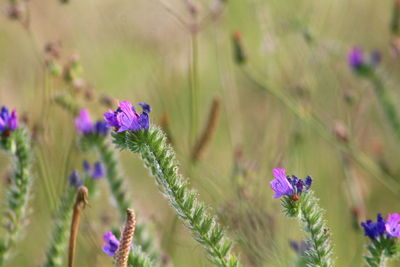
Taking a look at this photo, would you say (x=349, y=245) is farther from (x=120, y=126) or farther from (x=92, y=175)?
(x=120, y=126)

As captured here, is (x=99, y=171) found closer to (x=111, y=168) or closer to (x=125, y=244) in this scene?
(x=111, y=168)

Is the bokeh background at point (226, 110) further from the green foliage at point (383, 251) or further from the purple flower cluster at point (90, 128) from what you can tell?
the green foliage at point (383, 251)

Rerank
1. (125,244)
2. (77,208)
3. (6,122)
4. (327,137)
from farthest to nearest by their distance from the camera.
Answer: (327,137), (6,122), (77,208), (125,244)

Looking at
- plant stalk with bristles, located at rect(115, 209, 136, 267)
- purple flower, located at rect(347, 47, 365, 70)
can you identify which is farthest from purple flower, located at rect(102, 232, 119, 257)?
purple flower, located at rect(347, 47, 365, 70)

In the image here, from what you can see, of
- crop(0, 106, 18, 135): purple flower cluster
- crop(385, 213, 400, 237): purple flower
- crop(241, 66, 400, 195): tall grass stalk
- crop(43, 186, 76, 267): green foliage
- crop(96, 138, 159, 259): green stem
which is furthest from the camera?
crop(241, 66, 400, 195): tall grass stalk

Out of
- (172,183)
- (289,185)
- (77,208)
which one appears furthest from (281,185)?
(77,208)

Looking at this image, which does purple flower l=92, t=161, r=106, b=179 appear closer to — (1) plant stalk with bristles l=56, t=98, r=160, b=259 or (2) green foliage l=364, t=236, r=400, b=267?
(1) plant stalk with bristles l=56, t=98, r=160, b=259

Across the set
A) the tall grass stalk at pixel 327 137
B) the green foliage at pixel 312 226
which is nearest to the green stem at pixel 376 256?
the green foliage at pixel 312 226
